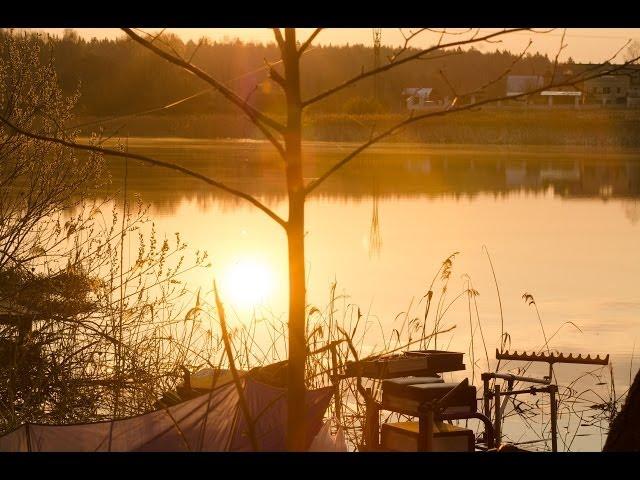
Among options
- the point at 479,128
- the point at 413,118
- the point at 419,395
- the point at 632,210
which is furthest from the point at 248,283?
the point at 479,128

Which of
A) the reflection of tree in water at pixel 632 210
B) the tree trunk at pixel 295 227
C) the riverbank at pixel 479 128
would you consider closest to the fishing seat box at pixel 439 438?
the tree trunk at pixel 295 227

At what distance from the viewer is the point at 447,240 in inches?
617

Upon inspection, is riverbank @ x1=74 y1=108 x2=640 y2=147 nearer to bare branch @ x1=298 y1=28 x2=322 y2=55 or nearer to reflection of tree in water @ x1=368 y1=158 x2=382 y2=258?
reflection of tree in water @ x1=368 y1=158 x2=382 y2=258

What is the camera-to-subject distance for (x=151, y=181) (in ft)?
79.7

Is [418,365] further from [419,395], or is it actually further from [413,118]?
[413,118]

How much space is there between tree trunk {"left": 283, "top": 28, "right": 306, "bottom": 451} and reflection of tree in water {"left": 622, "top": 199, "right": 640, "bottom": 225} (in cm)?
1687

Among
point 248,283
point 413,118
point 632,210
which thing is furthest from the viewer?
point 632,210

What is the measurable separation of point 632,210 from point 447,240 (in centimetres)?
573

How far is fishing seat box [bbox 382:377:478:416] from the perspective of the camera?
9.18ft

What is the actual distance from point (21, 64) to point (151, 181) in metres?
18.3

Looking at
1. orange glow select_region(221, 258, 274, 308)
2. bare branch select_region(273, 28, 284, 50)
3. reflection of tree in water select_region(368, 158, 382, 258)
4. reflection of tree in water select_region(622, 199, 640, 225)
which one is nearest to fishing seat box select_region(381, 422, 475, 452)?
bare branch select_region(273, 28, 284, 50)
